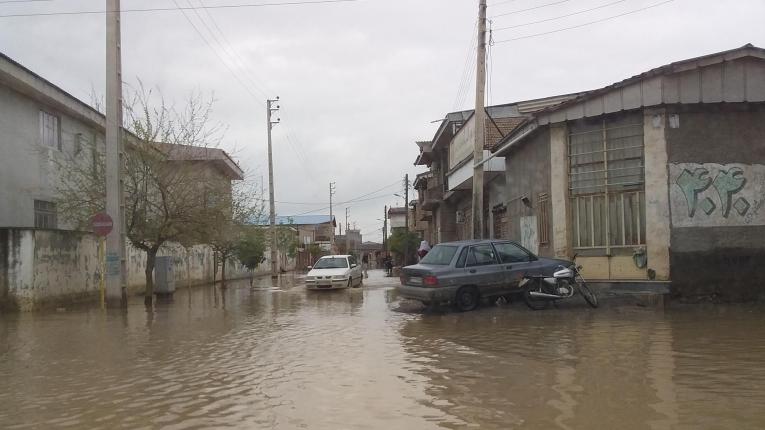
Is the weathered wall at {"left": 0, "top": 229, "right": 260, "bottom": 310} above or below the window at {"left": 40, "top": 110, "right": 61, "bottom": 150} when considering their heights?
Answer: below

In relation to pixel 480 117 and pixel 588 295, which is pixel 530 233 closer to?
pixel 480 117

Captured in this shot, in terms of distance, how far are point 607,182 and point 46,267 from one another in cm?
1556

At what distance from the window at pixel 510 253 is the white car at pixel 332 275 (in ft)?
34.5

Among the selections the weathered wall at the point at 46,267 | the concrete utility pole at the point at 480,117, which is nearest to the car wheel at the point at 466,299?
the concrete utility pole at the point at 480,117

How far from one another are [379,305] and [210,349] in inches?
322

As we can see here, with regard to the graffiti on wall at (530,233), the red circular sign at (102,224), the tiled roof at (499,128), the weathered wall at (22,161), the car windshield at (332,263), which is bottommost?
the car windshield at (332,263)

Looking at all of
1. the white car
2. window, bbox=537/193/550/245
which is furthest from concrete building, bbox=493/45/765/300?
the white car

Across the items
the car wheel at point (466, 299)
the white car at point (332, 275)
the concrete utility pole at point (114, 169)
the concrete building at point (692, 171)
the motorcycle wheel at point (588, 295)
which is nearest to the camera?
the concrete building at point (692, 171)

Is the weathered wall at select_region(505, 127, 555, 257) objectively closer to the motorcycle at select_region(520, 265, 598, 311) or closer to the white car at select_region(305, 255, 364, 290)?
the motorcycle at select_region(520, 265, 598, 311)

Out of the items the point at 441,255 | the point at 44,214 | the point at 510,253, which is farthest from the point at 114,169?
the point at 510,253

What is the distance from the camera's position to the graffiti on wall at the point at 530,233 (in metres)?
17.8

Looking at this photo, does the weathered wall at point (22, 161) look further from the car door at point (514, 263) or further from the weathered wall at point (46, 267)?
the car door at point (514, 263)

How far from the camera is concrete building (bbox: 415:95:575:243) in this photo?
74.9 ft

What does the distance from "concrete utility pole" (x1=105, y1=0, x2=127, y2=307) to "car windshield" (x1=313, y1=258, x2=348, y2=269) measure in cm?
923
